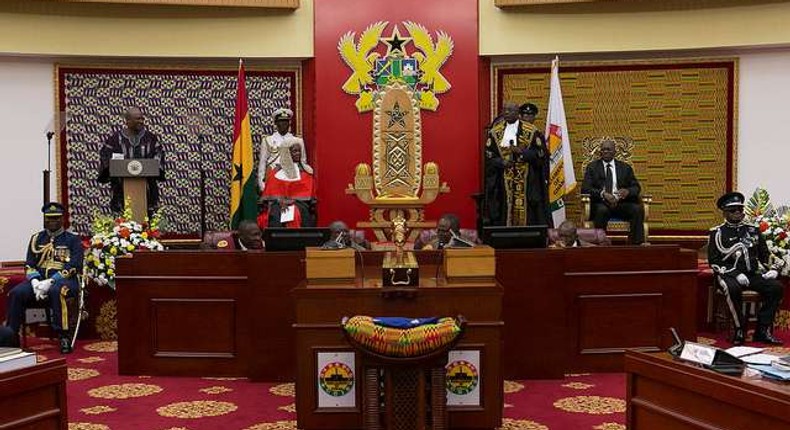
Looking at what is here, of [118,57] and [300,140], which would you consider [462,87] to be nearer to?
[300,140]

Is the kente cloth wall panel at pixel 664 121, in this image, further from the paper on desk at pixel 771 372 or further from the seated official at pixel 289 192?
the paper on desk at pixel 771 372

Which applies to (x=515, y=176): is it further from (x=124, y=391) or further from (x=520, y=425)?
(x=124, y=391)

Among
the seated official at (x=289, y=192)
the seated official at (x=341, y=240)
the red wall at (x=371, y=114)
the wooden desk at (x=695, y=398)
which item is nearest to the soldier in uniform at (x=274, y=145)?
the seated official at (x=289, y=192)

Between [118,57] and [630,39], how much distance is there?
609 centimetres

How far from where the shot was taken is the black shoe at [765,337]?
6.87 m

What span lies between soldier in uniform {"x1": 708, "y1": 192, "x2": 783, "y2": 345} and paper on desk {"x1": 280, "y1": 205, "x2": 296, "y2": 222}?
13.5 ft

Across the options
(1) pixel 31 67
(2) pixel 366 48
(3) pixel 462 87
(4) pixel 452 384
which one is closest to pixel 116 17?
(1) pixel 31 67

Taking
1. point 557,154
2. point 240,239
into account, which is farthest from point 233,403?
point 557,154

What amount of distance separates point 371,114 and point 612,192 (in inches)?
117

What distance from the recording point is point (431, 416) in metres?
3.91

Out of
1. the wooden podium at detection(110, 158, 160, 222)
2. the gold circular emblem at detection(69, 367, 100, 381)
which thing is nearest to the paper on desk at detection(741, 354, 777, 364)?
the gold circular emblem at detection(69, 367, 100, 381)

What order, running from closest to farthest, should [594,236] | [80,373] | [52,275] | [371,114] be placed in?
[80,373] < [52,275] < [594,236] < [371,114]

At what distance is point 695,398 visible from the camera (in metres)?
2.73

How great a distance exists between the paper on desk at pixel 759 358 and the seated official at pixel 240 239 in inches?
174
